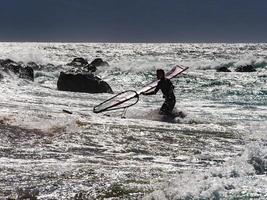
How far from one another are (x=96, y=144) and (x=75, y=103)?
9.15m

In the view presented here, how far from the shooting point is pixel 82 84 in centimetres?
2489

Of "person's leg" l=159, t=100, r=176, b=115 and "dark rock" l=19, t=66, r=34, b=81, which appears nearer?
"person's leg" l=159, t=100, r=176, b=115

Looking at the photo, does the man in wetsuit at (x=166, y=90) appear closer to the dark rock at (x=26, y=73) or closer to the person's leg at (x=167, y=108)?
the person's leg at (x=167, y=108)

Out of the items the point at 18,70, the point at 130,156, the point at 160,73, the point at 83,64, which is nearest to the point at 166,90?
the point at 160,73

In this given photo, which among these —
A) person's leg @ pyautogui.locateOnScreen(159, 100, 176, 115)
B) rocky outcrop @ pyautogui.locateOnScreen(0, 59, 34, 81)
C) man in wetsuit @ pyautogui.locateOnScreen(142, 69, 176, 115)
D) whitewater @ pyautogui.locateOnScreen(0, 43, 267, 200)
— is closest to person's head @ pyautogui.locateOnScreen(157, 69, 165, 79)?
man in wetsuit @ pyautogui.locateOnScreen(142, 69, 176, 115)

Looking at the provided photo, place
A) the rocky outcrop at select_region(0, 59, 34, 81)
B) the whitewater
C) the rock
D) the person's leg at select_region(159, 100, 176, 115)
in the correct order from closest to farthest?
the whitewater < the person's leg at select_region(159, 100, 176, 115) < the rock < the rocky outcrop at select_region(0, 59, 34, 81)

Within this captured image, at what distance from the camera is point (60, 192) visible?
22.0 feet

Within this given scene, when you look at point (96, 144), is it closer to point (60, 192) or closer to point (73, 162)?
point (73, 162)

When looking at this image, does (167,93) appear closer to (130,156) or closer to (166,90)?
(166,90)

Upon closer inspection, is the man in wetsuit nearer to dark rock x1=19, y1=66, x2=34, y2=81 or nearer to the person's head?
the person's head

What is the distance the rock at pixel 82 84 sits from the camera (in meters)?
24.9

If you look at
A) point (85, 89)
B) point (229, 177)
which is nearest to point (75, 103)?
point (85, 89)

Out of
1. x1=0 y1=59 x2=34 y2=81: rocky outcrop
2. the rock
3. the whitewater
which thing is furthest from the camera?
x1=0 y1=59 x2=34 y2=81: rocky outcrop

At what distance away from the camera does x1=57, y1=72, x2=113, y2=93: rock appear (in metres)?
24.9
